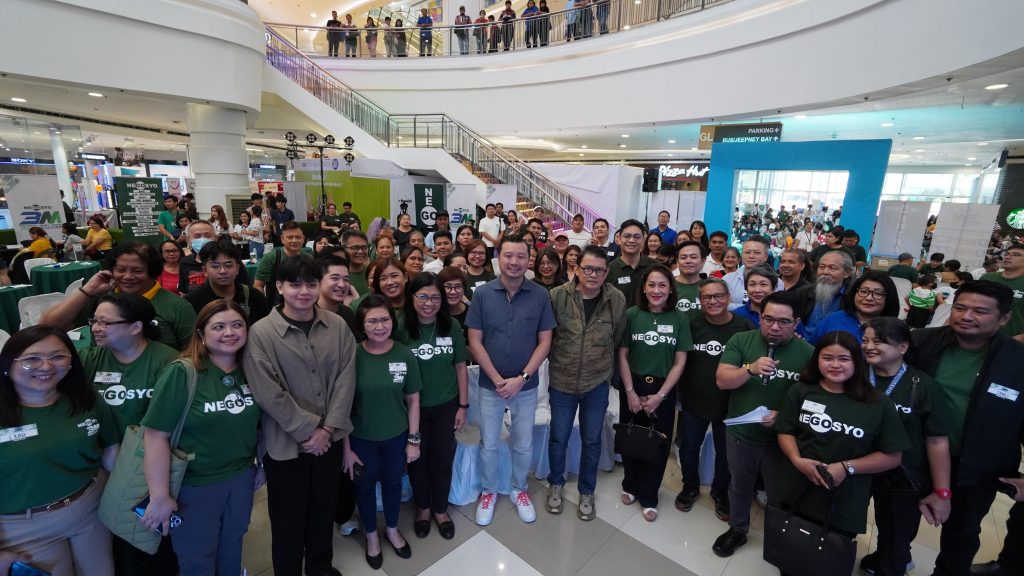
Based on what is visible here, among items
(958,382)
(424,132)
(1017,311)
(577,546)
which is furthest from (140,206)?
(1017,311)

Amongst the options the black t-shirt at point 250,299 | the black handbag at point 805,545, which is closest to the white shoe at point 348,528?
the black t-shirt at point 250,299

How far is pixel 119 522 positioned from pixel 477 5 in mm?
20185

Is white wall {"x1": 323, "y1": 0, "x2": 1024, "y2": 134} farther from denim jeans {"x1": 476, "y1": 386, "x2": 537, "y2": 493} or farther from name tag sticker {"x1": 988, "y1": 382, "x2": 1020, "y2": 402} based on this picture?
denim jeans {"x1": 476, "y1": 386, "x2": 537, "y2": 493}

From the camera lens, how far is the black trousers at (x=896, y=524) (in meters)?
2.27

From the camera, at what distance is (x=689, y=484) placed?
10.2 feet

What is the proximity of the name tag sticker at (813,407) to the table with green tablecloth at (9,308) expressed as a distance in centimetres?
689

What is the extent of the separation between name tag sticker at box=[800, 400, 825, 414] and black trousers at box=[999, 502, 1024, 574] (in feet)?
4.75

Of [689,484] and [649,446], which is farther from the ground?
[649,446]

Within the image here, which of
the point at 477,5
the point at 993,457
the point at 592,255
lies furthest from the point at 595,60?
the point at 993,457

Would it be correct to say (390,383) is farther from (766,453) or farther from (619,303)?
(766,453)

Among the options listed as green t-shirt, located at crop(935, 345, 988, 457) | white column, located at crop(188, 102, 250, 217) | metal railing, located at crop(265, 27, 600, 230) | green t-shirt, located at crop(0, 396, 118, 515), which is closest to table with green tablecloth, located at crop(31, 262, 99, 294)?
green t-shirt, located at crop(0, 396, 118, 515)

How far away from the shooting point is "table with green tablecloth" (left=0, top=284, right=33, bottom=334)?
4.51 m

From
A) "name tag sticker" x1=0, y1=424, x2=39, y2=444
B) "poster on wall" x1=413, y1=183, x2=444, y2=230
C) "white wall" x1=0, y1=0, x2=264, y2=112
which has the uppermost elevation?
"white wall" x1=0, y1=0, x2=264, y2=112

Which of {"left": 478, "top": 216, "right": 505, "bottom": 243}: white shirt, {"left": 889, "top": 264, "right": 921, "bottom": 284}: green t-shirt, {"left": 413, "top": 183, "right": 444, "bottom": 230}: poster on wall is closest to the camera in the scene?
{"left": 889, "top": 264, "right": 921, "bottom": 284}: green t-shirt
